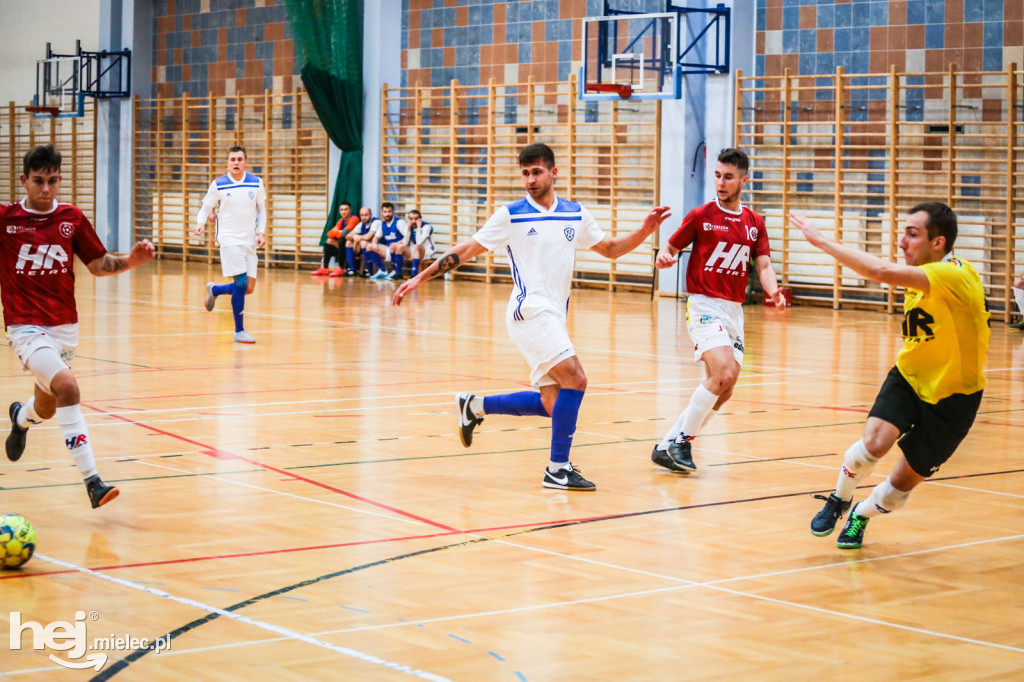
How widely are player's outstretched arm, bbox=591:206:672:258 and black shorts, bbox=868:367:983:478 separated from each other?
2.00m

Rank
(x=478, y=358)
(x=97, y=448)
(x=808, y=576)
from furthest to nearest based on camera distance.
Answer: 1. (x=478, y=358)
2. (x=97, y=448)
3. (x=808, y=576)

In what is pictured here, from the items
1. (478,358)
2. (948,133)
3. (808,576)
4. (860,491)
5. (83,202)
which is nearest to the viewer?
(808,576)

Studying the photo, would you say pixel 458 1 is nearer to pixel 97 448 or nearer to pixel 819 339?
pixel 819 339

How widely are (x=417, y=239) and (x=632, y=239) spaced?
17.4 metres

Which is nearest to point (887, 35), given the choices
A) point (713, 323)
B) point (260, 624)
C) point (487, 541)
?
point (713, 323)

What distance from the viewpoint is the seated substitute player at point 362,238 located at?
25.2 meters

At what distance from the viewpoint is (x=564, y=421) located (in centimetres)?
708

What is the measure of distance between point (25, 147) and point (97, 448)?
91.5ft

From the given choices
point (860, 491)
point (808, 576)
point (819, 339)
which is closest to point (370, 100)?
point (819, 339)

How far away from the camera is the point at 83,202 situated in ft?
109

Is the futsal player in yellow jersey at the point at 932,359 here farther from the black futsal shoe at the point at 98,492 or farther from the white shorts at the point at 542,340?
the black futsal shoe at the point at 98,492

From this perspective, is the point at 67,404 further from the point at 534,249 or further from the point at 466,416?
the point at 534,249

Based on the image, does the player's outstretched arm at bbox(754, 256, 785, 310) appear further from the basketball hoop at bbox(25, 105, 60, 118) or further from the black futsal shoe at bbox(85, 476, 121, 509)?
the basketball hoop at bbox(25, 105, 60, 118)

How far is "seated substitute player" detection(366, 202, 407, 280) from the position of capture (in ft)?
81.1
